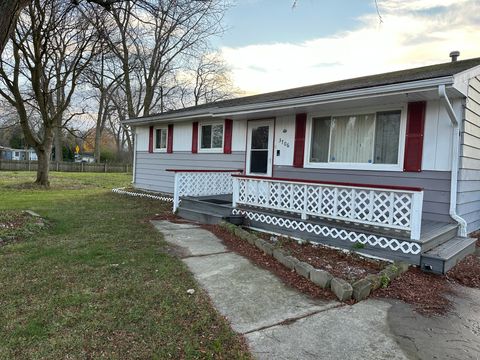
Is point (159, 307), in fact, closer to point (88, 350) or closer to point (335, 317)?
point (88, 350)

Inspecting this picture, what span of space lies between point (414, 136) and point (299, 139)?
2.64 meters

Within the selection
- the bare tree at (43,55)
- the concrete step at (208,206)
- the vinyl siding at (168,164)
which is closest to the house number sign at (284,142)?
the vinyl siding at (168,164)

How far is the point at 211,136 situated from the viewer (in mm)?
10578

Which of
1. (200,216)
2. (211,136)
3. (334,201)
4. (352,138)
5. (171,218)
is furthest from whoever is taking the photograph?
(211,136)

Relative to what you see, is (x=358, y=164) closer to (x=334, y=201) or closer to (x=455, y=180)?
(x=455, y=180)

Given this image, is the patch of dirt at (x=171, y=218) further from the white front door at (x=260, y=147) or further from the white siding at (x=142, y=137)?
the white siding at (x=142, y=137)

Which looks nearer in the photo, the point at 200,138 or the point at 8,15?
the point at 8,15

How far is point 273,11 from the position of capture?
6.63 meters

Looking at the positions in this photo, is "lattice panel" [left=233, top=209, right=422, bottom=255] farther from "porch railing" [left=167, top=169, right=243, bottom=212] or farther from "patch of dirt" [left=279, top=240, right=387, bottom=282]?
"porch railing" [left=167, top=169, right=243, bottom=212]

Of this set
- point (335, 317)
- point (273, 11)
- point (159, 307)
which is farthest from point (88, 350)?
point (273, 11)

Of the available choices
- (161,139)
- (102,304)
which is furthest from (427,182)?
(161,139)

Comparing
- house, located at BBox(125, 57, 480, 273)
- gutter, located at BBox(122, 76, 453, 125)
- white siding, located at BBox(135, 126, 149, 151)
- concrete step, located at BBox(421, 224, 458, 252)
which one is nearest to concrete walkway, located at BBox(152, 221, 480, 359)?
concrete step, located at BBox(421, 224, 458, 252)

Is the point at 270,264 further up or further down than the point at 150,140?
further down

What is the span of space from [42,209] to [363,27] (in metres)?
8.46
